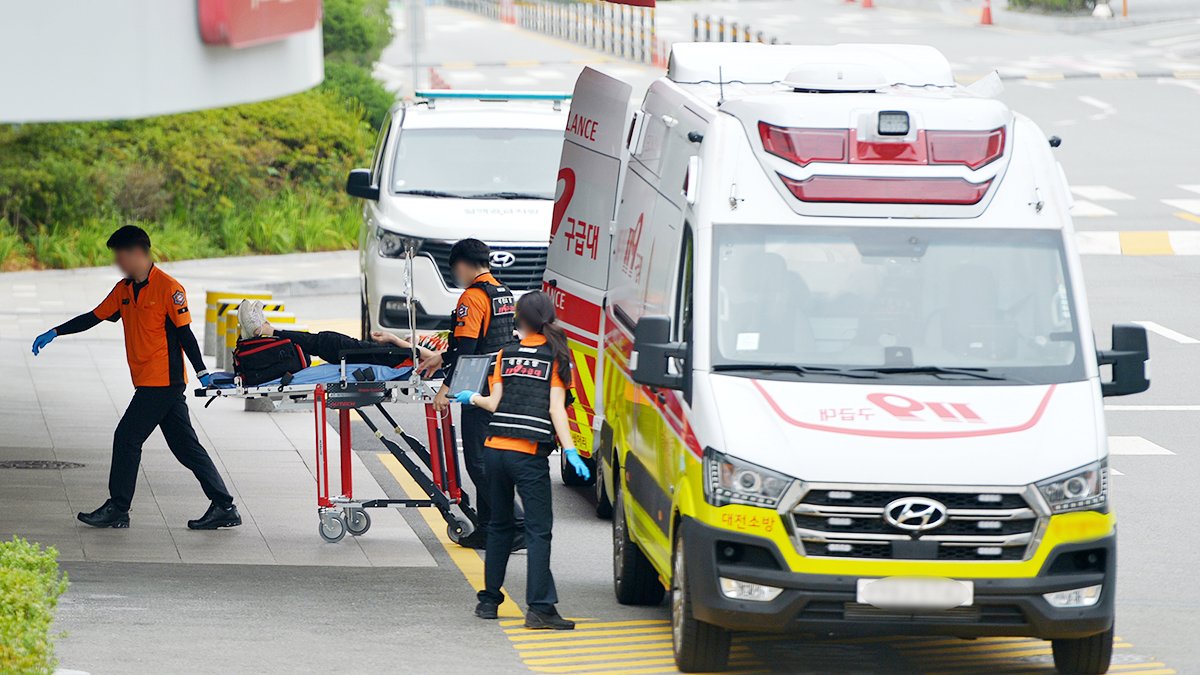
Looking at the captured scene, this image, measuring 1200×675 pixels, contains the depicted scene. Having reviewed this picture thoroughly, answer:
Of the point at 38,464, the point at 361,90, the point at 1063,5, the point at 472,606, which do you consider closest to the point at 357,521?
the point at 472,606

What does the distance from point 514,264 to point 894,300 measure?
311 inches

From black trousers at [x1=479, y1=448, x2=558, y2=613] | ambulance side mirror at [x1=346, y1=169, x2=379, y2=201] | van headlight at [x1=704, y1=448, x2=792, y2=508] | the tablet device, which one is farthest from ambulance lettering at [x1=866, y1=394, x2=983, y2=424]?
ambulance side mirror at [x1=346, y1=169, x2=379, y2=201]

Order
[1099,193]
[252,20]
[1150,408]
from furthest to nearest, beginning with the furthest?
[1099,193], [1150,408], [252,20]

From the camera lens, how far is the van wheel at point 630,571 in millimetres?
10023

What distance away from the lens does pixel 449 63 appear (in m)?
48.7

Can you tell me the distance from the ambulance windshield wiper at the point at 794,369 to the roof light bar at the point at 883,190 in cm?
79

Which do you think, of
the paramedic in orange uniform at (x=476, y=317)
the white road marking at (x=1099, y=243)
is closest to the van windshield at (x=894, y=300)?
the paramedic in orange uniform at (x=476, y=317)

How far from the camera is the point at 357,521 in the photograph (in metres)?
11.8

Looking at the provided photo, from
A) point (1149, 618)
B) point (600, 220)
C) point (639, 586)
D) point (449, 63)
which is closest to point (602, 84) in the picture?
point (600, 220)

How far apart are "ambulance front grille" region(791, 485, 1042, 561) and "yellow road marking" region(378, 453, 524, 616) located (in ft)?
8.02

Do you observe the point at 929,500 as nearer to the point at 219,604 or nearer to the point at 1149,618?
the point at 1149,618

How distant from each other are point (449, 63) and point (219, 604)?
3954 cm

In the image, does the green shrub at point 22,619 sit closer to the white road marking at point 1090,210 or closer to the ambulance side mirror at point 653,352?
the ambulance side mirror at point 653,352

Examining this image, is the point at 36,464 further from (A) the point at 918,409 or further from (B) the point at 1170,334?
(B) the point at 1170,334
